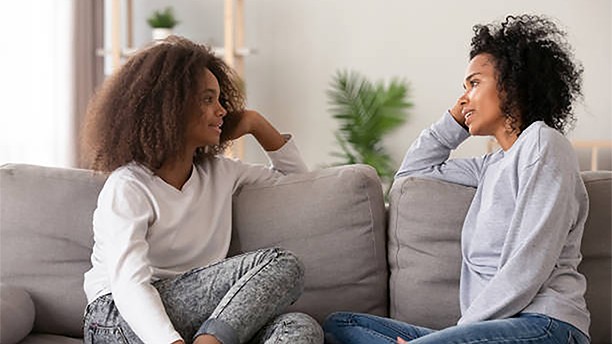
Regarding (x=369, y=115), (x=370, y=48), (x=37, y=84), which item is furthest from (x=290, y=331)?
(x=370, y=48)

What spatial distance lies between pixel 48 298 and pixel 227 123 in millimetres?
599

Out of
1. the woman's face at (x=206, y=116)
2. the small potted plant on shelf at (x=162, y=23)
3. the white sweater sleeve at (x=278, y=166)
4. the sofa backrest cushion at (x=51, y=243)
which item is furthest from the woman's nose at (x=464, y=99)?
the small potted plant on shelf at (x=162, y=23)

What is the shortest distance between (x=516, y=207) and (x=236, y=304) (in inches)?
23.3

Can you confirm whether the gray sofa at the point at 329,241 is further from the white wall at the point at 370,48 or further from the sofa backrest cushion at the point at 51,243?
the white wall at the point at 370,48

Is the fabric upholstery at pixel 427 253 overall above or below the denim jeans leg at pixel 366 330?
above

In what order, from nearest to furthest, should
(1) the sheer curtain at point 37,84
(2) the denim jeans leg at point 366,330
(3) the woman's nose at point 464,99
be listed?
(2) the denim jeans leg at point 366,330 → (3) the woman's nose at point 464,99 → (1) the sheer curtain at point 37,84

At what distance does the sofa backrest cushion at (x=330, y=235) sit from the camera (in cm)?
226

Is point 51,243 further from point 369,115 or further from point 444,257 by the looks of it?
point 369,115

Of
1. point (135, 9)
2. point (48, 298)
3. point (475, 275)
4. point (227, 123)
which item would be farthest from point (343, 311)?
point (135, 9)

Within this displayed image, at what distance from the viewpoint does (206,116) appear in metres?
2.20

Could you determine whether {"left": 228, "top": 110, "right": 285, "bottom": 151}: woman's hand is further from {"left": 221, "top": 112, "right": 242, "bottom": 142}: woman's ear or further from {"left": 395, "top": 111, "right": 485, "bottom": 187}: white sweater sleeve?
{"left": 395, "top": 111, "right": 485, "bottom": 187}: white sweater sleeve

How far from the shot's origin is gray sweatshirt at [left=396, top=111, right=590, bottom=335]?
6.17 ft

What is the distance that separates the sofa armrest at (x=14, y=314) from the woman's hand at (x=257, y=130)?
631 millimetres

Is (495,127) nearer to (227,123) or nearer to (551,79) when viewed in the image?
(551,79)
